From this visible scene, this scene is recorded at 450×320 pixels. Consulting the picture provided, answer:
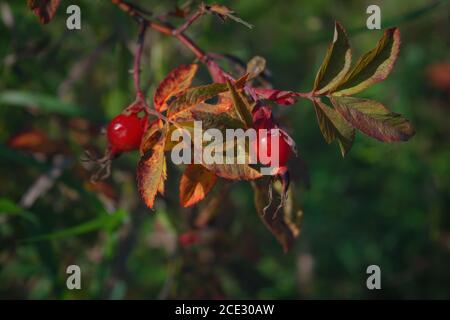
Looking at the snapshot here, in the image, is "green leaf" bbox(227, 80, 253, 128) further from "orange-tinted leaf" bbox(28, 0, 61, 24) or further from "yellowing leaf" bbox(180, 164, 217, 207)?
"orange-tinted leaf" bbox(28, 0, 61, 24)

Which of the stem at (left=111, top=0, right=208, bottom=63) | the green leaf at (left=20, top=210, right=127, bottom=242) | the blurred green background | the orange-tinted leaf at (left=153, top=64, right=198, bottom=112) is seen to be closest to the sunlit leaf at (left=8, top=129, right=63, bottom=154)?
the blurred green background

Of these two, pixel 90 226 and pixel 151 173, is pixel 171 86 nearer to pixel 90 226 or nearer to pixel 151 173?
pixel 151 173

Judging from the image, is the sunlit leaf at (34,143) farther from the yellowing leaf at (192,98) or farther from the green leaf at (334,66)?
the green leaf at (334,66)

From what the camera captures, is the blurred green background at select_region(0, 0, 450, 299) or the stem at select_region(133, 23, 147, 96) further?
the blurred green background at select_region(0, 0, 450, 299)

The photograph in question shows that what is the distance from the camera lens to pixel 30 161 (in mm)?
1239

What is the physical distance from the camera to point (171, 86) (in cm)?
80

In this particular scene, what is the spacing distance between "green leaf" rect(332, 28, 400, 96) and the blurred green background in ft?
0.71

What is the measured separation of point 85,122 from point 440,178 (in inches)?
41.9

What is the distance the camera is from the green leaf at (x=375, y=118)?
75 cm

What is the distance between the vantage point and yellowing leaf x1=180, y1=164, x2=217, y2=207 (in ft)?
2.56

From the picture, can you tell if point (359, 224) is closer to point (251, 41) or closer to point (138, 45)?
point (251, 41)

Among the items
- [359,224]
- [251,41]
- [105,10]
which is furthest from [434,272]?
[105,10]

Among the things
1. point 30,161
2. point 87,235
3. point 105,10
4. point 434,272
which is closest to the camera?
point 30,161

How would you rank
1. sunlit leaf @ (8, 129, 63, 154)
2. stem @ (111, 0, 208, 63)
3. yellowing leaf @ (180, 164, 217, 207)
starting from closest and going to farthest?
yellowing leaf @ (180, 164, 217, 207) → stem @ (111, 0, 208, 63) → sunlit leaf @ (8, 129, 63, 154)
